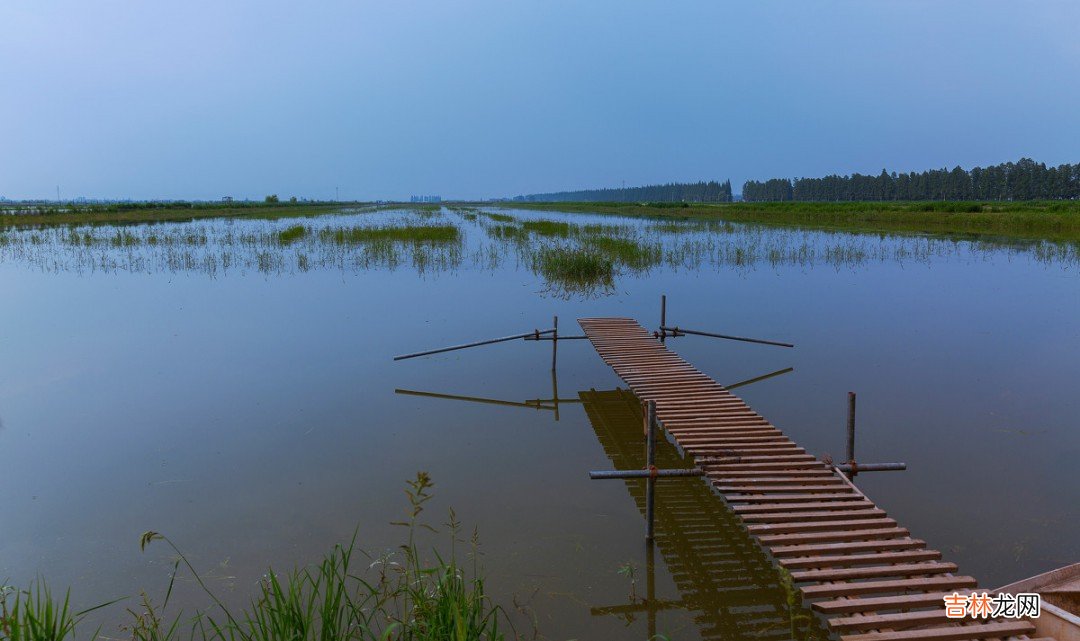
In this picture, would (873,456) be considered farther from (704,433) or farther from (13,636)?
(13,636)

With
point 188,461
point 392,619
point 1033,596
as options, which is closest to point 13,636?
point 392,619

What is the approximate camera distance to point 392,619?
382 centimetres

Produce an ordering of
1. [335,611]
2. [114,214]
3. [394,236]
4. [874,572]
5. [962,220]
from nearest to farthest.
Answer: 1. [335,611]
2. [874,572]
3. [394,236]
4. [962,220]
5. [114,214]

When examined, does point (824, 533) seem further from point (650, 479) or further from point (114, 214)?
point (114, 214)

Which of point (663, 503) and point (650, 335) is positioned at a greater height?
point (650, 335)

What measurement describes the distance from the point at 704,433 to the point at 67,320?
1316 cm

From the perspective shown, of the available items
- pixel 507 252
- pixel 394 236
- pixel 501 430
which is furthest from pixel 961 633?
pixel 394 236

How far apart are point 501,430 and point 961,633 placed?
193 inches

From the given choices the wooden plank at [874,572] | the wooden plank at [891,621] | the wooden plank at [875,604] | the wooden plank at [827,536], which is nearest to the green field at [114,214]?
the wooden plank at [827,536]

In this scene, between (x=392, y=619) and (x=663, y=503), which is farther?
(x=663, y=503)

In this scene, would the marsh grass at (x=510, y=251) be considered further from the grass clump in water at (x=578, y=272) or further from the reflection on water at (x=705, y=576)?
the reflection on water at (x=705, y=576)

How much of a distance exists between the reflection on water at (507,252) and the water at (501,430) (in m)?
3.09

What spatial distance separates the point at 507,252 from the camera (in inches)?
955

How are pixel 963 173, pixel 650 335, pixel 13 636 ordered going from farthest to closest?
pixel 963 173
pixel 650 335
pixel 13 636
